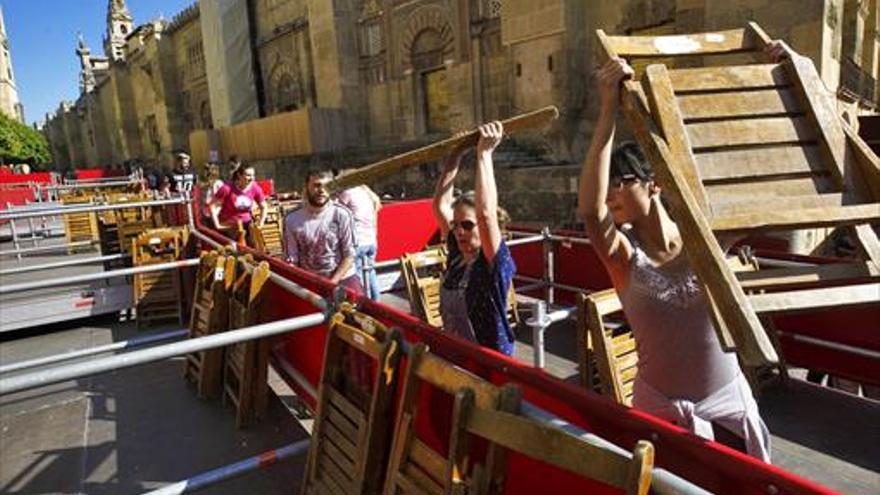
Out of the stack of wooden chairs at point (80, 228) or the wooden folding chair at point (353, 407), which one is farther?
the stack of wooden chairs at point (80, 228)

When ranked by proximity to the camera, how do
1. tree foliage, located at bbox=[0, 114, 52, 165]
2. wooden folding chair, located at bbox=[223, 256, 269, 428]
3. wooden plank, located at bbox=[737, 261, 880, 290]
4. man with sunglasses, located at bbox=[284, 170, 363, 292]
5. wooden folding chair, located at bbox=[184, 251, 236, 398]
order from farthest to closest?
1. tree foliage, located at bbox=[0, 114, 52, 165]
2. man with sunglasses, located at bbox=[284, 170, 363, 292]
3. wooden folding chair, located at bbox=[184, 251, 236, 398]
4. wooden folding chair, located at bbox=[223, 256, 269, 428]
5. wooden plank, located at bbox=[737, 261, 880, 290]

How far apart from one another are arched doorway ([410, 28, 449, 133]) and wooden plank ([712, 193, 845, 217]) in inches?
685

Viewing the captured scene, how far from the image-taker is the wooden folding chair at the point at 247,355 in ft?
11.7

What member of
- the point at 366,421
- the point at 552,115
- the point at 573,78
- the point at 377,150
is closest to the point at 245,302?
the point at 366,421

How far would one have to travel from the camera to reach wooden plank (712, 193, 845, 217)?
168cm

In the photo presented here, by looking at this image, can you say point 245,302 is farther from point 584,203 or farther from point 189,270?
point 189,270

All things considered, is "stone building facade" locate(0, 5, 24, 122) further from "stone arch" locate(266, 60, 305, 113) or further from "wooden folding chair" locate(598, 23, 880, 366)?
"wooden folding chair" locate(598, 23, 880, 366)

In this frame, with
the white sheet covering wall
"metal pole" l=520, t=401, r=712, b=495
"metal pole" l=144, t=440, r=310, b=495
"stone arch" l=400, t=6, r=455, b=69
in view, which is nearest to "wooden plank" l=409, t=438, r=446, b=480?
"metal pole" l=520, t=401, r=712, b=495

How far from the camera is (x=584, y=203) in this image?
6.18 feet

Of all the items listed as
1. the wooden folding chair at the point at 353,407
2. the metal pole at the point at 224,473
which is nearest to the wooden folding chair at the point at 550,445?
the wooden folding chair at the point at 353,407

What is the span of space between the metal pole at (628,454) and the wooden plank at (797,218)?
0.70 m

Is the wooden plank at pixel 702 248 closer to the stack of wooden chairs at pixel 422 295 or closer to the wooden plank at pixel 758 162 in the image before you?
the wooden plank at pixel 758 162

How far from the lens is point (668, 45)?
1.95 m

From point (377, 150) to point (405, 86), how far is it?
2.60 m
